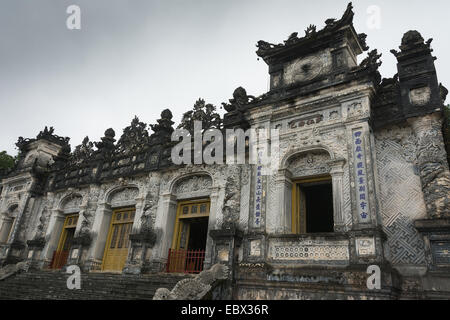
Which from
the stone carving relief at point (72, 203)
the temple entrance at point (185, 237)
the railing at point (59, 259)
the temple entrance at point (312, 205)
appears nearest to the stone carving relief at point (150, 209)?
the temple entrance at point (185, 237)

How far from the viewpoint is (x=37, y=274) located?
12547mm

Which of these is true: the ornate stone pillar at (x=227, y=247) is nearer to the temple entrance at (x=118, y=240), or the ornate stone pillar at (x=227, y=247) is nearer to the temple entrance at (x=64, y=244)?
the temple entrance at (x=118, y=240)

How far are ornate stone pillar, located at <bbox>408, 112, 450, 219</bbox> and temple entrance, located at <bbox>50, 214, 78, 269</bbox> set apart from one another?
42.0 ft

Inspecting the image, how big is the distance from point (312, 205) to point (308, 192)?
1.39 m

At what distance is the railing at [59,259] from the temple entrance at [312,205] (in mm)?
9568

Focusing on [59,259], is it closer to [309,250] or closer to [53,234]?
[53,234]

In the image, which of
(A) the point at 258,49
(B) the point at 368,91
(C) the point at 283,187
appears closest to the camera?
(B) the point at 368,91

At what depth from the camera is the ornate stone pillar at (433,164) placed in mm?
7105

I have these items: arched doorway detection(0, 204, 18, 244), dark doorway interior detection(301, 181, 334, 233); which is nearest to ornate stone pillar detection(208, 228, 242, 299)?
dark doorway interior detection(301, 181, 334, 233)

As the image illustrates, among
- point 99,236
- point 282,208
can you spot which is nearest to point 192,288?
point 282,208

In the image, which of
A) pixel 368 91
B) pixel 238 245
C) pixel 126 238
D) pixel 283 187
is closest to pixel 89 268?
pixel 126 238

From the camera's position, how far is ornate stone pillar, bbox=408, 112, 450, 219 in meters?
7.11

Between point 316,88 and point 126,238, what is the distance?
8.37m
